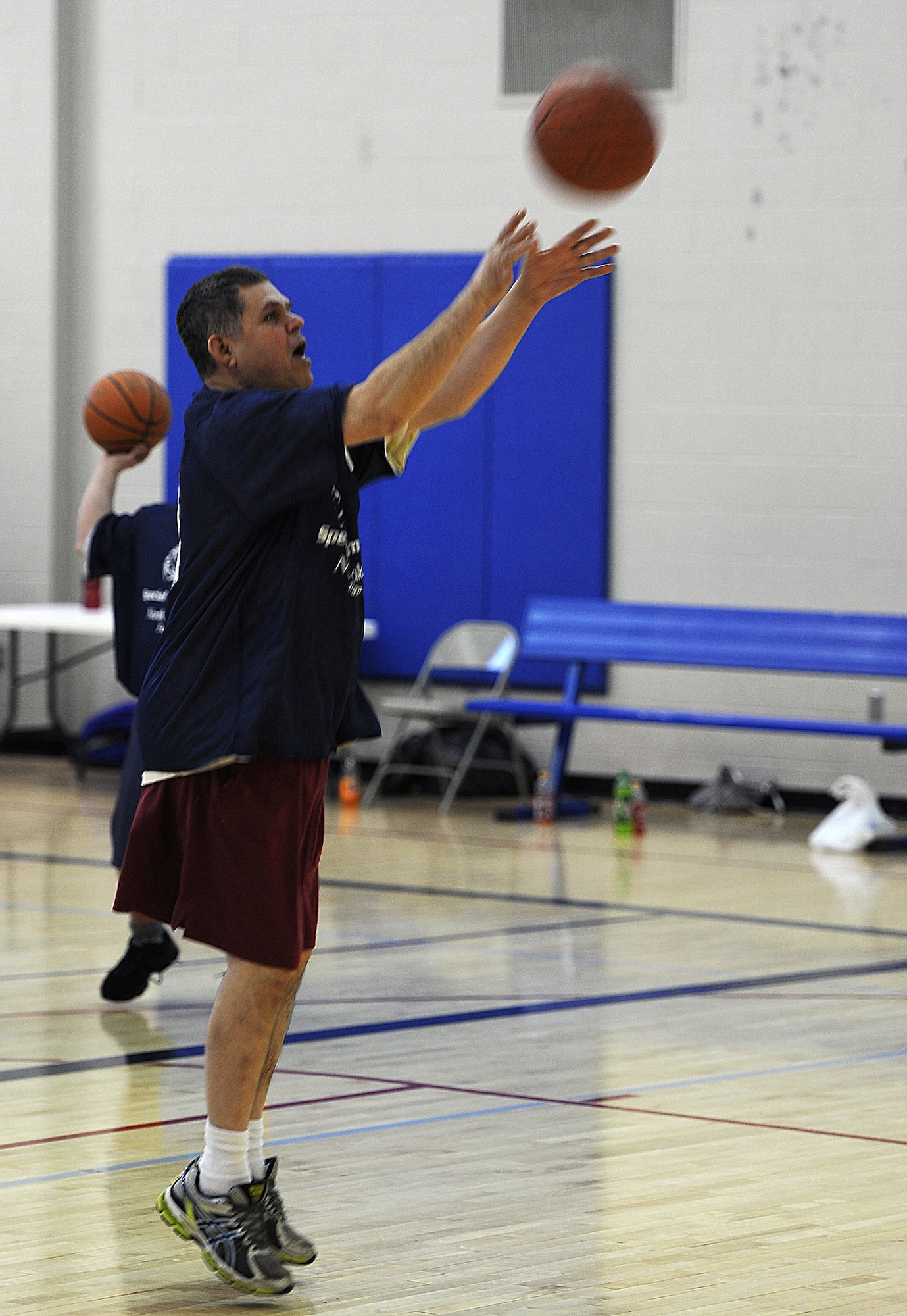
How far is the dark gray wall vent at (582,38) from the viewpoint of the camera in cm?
1120

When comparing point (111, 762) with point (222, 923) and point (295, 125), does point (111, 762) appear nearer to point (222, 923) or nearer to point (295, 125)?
point (295, 125)

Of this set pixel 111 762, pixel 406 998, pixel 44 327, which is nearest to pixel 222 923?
pixel 406 998

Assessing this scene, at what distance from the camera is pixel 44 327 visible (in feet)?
42.4

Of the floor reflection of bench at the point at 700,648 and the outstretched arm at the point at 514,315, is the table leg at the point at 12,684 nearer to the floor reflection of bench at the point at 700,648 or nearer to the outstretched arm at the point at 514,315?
the floor reflection of bench at the point at 700,648

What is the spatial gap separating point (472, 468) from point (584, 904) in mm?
4378

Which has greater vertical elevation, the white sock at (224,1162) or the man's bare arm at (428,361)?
the man's bare arm at (428,361)

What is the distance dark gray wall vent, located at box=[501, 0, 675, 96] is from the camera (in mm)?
11195

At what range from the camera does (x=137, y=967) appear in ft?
18.8

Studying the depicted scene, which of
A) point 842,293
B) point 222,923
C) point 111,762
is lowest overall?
point 111,762

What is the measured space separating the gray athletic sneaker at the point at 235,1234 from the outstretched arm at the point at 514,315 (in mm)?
1249

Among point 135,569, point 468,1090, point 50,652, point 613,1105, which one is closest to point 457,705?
point 50,652

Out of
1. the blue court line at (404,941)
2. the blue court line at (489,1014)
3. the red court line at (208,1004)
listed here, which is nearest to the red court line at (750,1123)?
the blue court line at (489,1014)

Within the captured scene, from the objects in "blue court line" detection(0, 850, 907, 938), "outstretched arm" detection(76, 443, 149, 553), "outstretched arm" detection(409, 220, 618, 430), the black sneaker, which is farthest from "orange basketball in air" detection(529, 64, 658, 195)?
"blue court line" detection(0, 850, 907, 938)

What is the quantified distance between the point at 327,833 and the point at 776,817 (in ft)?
8.03
